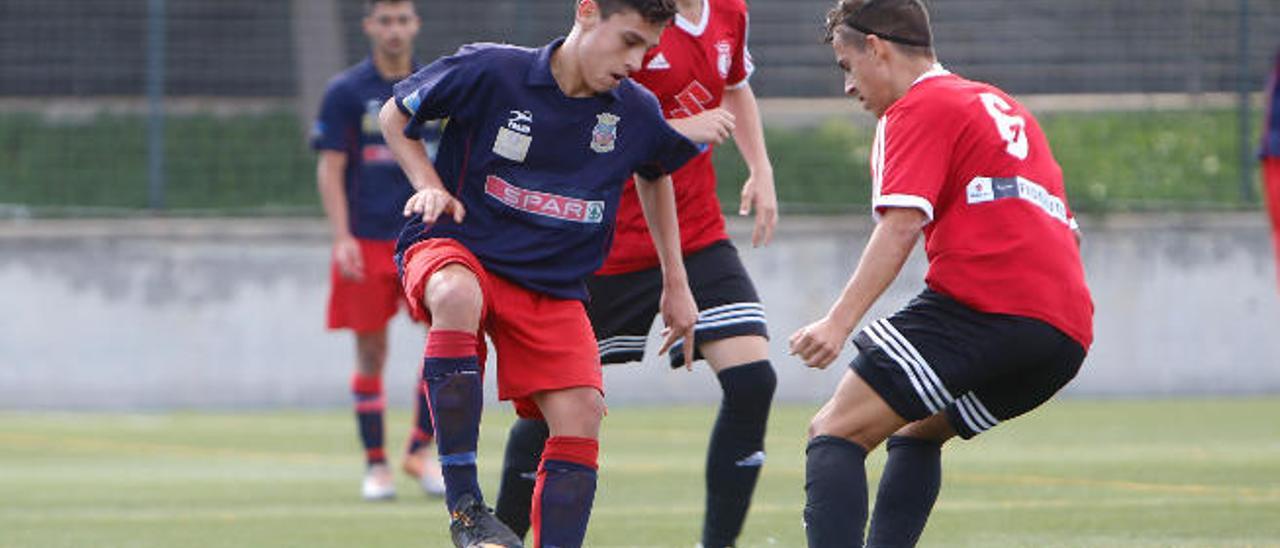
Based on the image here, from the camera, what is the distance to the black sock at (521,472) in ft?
24.7

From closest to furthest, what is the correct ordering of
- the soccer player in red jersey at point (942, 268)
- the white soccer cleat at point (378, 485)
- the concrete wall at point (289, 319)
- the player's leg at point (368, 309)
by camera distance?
the soccer player in red jersey at point (942, 268)
the white soccer cleat at point (378, 485)
the player's leg at point (368, 309)
the concrete wall at point (289, 319)

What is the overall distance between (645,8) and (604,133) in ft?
1.39

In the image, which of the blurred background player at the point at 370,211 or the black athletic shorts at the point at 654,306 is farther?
the blurred background player at the point at 370,211

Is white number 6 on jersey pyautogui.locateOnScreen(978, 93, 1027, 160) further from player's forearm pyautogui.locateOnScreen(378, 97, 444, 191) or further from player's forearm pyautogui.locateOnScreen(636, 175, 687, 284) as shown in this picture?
player's forearm pyautogui.locateOnScreen(378, 97, 444, 191)

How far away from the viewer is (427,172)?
6.50 metres

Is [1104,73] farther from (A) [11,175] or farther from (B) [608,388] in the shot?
(A) [11,175]

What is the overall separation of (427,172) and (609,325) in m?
1.49

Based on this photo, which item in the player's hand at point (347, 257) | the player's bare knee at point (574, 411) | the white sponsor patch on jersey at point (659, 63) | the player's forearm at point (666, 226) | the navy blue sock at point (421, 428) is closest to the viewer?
the player's bare knee at point (574, 411)

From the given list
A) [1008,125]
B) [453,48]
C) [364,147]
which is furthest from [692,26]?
[453,48]

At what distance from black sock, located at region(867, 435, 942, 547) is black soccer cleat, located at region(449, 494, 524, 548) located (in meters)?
1.03

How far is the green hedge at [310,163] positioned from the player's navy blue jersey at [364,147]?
598cm

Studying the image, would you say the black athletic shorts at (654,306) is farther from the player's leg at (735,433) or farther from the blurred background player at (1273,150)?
the blurred background player at (1273,150)

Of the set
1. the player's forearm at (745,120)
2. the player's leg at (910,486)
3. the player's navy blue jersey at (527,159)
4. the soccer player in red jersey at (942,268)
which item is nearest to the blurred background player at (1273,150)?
the player's forearm at (745,120)

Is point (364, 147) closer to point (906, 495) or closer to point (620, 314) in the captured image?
point (620, 314)
